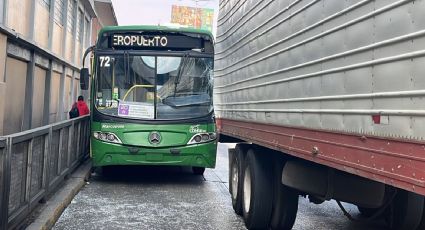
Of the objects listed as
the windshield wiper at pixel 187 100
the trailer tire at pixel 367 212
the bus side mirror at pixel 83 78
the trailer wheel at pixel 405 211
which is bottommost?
the trailer tire at pixel 367 212

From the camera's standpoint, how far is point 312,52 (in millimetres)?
4105

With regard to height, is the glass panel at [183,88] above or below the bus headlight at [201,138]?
above

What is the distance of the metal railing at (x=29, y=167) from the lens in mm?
4809

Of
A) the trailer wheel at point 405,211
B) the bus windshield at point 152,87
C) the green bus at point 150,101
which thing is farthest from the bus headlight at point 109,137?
the trailer wheel at point 405,211

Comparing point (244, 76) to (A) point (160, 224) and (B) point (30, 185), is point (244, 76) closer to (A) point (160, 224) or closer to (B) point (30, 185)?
(A) point (160, 224)

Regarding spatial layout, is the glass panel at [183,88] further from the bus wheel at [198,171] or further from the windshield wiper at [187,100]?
the bus wheel at [198,171]

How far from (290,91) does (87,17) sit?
2146cm

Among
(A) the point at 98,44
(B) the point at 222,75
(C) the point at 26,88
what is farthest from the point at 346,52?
(C) the point at 26,88

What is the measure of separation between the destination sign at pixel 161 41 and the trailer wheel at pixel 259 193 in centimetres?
428

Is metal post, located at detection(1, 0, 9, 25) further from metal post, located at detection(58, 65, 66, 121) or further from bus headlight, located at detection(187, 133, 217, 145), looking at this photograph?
metal post, located at detection(58, 65, 66, 121)

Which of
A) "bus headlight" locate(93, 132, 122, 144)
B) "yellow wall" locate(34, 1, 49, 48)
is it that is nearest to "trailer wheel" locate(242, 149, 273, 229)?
"bus headlight" locate(93, 132, 122, 144)

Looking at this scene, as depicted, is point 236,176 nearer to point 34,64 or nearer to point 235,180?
point 235,180

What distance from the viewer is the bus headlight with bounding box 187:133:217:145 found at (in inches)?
386

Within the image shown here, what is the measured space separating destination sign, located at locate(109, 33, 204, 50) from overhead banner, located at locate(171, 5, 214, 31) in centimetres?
4021
